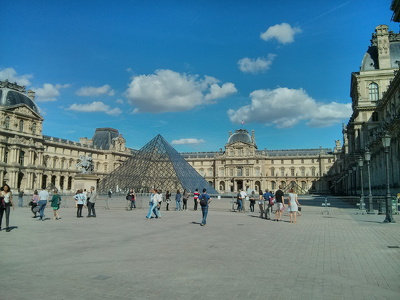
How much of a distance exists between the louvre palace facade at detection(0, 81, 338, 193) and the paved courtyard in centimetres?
5458

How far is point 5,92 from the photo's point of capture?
59.2 m

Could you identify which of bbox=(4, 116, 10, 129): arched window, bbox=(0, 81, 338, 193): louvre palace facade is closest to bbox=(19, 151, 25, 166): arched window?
bbox=(0, 81, 338, 193): louvre palace facade

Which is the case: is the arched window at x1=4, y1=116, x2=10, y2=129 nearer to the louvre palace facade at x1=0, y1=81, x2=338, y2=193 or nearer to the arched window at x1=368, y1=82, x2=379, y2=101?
the louvre palace facade at x1=0, y1=81, x2=338, y2=193

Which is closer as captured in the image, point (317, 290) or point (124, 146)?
point (317, 290)

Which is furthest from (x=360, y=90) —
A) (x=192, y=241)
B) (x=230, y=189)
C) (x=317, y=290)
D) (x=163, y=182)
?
(x=230, y=189)

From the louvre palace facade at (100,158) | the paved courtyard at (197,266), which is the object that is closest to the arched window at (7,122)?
the louvre palace facade at (100,158)

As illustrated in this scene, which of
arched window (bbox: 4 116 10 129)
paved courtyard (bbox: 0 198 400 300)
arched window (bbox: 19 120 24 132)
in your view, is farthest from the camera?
arched window (bbox: 19 120 24 132)

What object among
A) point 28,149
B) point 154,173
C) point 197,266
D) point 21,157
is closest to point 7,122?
point 28,149

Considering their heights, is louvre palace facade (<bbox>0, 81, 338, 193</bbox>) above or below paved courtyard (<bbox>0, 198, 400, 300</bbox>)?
above

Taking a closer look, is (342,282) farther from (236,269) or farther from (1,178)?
(1,178)

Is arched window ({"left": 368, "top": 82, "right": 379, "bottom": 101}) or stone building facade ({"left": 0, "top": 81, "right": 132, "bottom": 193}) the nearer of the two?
arched window ({"left": 368, "top": 82, "right": 379, "bottom": 101})

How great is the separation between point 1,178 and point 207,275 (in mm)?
59144

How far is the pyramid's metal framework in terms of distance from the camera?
42.7 m

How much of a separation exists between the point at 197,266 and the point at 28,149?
6283cm
